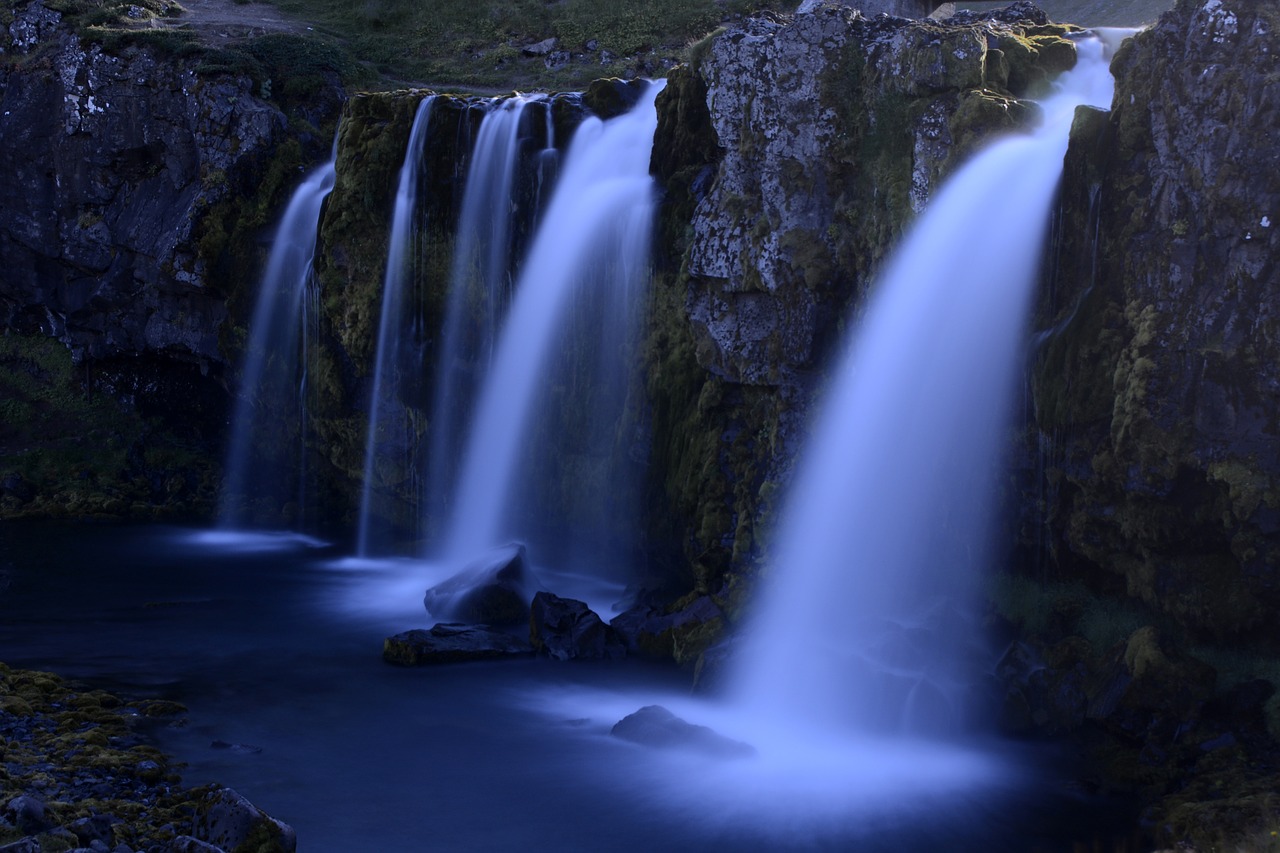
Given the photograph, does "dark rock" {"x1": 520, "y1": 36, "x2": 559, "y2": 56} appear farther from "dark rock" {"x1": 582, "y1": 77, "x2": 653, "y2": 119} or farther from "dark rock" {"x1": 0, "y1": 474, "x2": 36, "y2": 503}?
"dark rock" {"x1": 0, "y1": 474, "x2": 36, "y2": 503}

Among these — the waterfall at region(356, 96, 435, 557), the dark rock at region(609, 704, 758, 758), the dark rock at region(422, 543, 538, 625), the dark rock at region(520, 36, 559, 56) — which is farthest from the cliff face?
the dark rock at region(609, 704, 758, 758)

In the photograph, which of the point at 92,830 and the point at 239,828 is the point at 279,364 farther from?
the point at 92,830

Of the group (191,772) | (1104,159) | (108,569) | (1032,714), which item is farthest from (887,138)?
(108,569)

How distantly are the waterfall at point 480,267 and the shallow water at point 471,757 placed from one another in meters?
3.92

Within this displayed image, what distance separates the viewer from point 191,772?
1148 centimetres

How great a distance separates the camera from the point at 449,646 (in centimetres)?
1567

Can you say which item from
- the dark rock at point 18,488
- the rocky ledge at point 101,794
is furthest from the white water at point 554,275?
the dark rock at point 18,488

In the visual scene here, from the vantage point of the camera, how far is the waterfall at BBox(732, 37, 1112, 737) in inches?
518

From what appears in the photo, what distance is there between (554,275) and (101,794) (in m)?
11.2

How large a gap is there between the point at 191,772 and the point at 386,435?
11.4 m

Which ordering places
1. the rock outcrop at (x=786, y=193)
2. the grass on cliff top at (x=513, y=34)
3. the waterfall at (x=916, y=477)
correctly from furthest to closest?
the grass on cliff top at (x=513, y=34), the rock outcrop at (x=786, y=193), the waterfall at (x=916, y=477)

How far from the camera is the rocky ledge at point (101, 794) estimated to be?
9062 millimetres

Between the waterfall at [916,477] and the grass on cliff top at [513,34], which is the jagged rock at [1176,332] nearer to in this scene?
the waterfall at [916,477]

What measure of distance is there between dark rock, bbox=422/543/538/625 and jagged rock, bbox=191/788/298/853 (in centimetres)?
748
